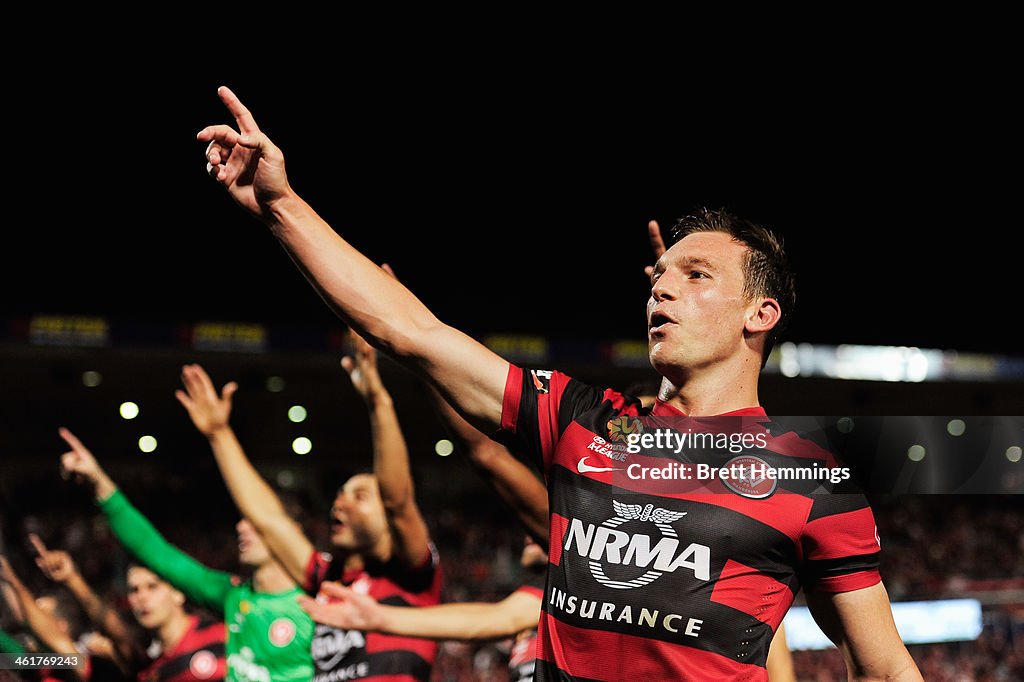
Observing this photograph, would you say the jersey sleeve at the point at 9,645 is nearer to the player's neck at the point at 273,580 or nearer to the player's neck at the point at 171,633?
the player's neck at the point at 171,633

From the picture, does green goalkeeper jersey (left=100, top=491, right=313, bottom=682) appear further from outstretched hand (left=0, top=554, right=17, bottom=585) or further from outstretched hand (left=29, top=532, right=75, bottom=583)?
outstretched hand (left=0, top=554, right=17, bottom=585)

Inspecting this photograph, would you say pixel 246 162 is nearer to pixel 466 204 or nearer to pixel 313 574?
pixel 313 574

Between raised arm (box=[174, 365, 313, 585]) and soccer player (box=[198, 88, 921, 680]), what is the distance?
91.1 inches

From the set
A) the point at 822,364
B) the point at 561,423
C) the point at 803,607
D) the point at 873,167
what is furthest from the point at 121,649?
the point at 873,167

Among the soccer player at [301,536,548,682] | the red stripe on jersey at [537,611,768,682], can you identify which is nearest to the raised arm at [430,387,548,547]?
the soccer player at [301,536,548,682]

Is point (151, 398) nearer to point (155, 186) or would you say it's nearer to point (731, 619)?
point (155, 186)

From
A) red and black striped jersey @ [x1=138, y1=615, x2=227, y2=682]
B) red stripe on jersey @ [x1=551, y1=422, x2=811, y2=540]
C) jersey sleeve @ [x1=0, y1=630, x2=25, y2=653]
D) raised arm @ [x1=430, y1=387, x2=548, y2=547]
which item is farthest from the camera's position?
red and black striped jersey @ [x1=138, y1=615, x2=227, y2=682]

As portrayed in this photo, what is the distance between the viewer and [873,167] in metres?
22.7

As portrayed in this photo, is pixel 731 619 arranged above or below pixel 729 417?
below

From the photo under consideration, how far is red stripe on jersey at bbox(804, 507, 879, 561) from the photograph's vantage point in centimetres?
230

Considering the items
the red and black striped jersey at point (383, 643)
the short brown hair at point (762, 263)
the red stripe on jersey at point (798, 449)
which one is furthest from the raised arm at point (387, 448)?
the red stripe on jersey at point (798, 449)

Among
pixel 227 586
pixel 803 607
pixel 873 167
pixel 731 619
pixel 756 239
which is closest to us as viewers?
pixel 731 619

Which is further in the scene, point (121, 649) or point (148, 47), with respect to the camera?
point (148, 47)

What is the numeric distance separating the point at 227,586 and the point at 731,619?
165 inches
